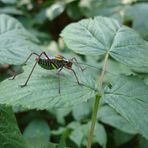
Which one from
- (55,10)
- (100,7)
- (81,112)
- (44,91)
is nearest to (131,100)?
(44,91)

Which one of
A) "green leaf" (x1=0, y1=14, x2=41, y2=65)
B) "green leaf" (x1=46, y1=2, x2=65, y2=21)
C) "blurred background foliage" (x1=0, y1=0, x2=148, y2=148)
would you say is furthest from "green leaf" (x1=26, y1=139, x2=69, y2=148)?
"green leaf" (x1=46, y1=2, x2=65, y2=21)

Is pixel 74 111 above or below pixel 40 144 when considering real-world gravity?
below

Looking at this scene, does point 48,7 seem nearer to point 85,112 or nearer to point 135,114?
point 85,112

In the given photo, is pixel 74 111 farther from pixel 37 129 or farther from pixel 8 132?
pixel 8 132

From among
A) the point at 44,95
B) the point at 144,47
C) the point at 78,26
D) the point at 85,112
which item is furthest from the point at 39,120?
the point at 44,95

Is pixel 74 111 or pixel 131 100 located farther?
pixel 74 111
